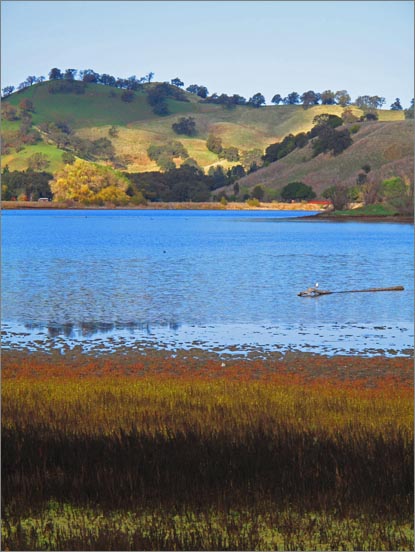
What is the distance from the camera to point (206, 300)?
37000 mm

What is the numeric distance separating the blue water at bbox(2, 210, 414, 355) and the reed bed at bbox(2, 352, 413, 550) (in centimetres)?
1111

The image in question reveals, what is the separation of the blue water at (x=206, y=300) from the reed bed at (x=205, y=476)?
36.5 feet

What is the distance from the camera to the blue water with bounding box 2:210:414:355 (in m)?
24.7

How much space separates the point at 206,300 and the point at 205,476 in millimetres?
28079

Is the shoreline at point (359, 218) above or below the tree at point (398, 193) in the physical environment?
below

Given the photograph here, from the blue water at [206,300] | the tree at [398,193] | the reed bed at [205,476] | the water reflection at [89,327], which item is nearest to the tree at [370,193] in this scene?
the tree at [398,193]

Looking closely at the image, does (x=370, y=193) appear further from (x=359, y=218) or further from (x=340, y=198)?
(x=340, y=198)

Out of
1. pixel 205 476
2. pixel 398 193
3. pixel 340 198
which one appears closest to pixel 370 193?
pixel 398 193

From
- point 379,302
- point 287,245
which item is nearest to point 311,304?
point 379,302

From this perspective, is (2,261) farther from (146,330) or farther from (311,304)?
(146,330)

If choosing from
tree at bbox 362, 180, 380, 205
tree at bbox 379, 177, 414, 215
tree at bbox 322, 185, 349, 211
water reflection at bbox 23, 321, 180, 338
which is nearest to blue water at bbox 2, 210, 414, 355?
water reflection at bbox 23, 321, 180, 338

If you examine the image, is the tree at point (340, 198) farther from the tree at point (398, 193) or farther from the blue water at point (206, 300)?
the blue water at point (206, 300)

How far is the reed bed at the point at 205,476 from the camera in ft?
26.1

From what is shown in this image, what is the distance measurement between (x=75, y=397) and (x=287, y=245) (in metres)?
73.2
